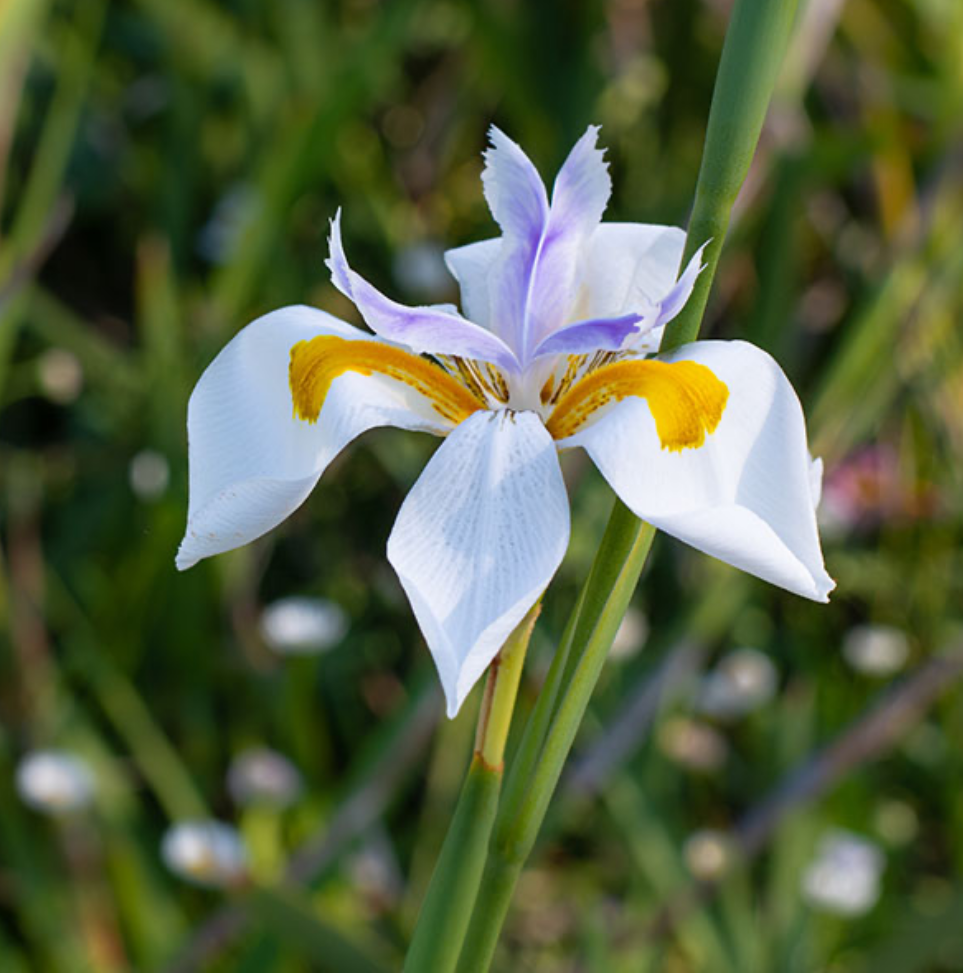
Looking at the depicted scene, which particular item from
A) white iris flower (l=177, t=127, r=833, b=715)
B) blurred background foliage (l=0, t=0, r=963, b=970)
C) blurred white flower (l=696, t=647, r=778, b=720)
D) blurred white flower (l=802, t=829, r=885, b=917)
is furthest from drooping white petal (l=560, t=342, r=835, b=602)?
blurred white flower (l=696, t=647, r=778, b=720)

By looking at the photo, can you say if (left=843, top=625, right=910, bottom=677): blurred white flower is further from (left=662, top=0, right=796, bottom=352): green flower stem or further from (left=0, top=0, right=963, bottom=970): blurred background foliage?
(left=662, top=0, right=796, bottom=352): green flower stem

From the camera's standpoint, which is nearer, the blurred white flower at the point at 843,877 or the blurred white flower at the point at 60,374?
the blurred white flower at the point at 843,877

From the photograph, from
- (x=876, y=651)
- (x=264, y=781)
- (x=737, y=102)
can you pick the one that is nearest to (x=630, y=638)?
(x=876, y=651)

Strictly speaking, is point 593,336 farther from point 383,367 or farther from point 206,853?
point 206,853

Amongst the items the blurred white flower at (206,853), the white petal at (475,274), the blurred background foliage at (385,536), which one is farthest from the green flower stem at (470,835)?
the blurred white flower at (206,853)

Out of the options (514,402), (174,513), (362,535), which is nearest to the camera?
(514,402)

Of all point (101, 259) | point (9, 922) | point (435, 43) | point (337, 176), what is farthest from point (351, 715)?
point (435, 43)

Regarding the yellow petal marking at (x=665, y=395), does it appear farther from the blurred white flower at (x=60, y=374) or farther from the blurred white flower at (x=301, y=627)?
the blurred white flower at (x=60, y=374)

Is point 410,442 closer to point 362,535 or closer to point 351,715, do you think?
point 362,535
